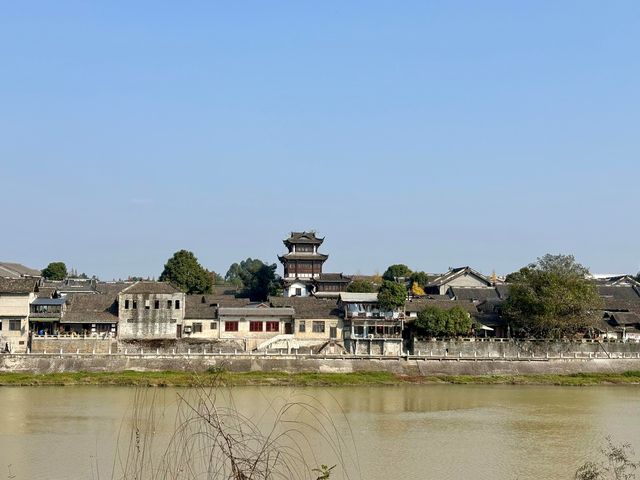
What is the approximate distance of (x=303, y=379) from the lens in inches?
2062

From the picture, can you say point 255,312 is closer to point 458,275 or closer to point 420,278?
point 458,275

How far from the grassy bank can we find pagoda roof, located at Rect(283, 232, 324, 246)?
31.0 metres

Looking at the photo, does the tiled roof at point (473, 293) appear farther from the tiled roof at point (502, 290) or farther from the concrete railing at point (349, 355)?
the concrete railing at point (349, 355)

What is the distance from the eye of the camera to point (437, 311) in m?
61.2

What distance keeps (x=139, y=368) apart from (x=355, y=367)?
43.8ft

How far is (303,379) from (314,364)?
2.66 meters

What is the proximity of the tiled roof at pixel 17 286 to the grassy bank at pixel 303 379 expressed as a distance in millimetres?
10896

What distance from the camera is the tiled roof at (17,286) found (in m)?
61.0

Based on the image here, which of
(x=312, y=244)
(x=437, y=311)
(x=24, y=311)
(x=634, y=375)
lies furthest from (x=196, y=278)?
(x=634, y=375)

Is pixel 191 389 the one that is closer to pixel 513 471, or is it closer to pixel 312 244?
pixel 513 471

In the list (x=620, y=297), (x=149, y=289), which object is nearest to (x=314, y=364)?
(x=149, y=289)

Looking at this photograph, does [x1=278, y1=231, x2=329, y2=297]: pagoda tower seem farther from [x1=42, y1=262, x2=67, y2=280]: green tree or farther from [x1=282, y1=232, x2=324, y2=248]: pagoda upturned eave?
[x1=42, y1=262, x2=67, y2=280]: green tree

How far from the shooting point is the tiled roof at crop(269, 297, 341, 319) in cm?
6444

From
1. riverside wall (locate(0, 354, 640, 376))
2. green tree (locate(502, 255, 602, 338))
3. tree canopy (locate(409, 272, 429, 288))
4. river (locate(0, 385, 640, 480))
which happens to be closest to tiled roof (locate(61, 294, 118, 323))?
riverside wall (locate(0, 354, 640, 376))
